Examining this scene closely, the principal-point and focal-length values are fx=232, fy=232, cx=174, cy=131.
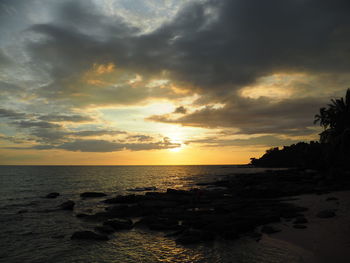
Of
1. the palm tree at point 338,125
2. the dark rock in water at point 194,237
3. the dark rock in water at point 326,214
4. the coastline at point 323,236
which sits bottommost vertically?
the dark rock in water at point 194,237

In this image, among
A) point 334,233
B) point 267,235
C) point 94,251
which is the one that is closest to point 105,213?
point 94,251

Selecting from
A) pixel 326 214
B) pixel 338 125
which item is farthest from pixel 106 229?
pixel 338 125

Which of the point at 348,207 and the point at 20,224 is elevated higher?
the point at 348,207

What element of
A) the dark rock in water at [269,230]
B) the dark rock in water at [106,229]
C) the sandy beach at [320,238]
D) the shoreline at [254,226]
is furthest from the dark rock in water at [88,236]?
the dark rock in water at [269,230]

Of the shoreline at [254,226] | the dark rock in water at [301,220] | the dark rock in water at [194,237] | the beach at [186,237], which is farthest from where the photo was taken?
the dark rock in water at [301,220]

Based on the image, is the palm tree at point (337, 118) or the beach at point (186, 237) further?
the palm tree at point (337, 118)

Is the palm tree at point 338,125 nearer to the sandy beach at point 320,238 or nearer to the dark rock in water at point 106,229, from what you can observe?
the sandy beach at point 320,238

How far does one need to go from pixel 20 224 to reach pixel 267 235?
83.2ft

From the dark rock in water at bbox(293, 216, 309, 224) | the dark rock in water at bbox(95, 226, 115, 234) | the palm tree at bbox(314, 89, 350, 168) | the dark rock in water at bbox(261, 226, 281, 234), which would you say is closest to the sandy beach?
the dark rock in water at bbox(293, 216, 309, 224)

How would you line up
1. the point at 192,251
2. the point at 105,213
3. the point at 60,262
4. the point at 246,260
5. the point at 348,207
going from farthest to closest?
the point at 105,213, the point at 348,207, the point at 192,251, the point at 60,262, the point at 246,260

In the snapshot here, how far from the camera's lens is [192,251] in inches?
640

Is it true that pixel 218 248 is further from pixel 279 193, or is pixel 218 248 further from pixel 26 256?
pixel 279 193

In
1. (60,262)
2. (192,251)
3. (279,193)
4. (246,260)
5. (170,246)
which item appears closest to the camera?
(246,260)

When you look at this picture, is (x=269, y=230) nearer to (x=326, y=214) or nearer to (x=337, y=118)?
(x=326, y=214)
